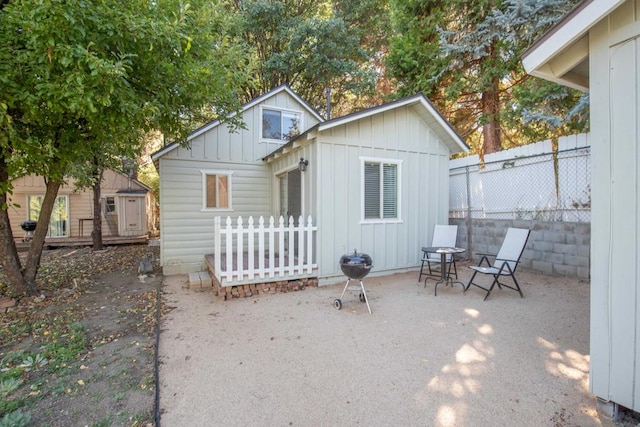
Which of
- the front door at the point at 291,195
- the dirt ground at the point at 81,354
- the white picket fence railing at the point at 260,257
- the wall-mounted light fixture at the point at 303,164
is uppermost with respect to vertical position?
the wall-mounted light fixture at the point at 303,164

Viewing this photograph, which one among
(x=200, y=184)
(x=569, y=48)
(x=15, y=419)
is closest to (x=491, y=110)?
(x=569, y=48)

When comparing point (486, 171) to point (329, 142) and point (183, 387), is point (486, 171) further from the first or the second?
point (183, 387)

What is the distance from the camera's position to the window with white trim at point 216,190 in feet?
25.5

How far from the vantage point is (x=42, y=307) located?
15.7 feet

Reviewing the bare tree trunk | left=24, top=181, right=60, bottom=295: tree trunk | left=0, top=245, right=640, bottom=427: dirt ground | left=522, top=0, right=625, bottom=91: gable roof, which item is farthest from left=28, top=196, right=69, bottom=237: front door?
left=522, top=0, right=625, bottom=91: gable roof

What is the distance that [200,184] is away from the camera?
7.68 meters

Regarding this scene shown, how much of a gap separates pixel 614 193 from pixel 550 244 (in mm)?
4457

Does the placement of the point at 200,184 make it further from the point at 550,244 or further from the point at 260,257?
the point at 550,244

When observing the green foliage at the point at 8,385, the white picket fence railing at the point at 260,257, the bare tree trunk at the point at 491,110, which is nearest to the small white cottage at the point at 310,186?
the white picket fence railing at the point at 260,257

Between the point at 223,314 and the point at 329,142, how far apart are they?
137 inches

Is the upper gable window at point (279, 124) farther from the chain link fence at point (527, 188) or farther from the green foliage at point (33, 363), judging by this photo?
the green foliage at point (33, 363)

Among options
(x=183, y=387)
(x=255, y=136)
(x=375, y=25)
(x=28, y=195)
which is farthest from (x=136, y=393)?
(x=28, y=195)

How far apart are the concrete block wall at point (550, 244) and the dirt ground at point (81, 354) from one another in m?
6.64

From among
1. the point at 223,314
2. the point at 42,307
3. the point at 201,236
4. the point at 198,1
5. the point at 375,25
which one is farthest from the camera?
the point at 375,25
